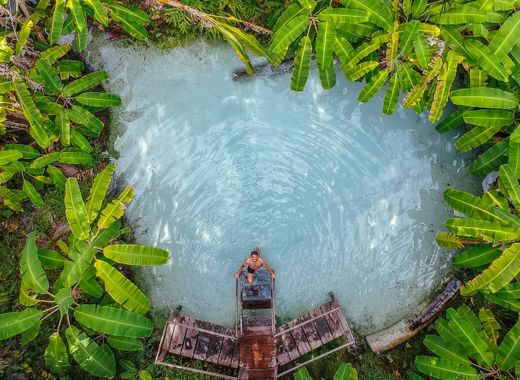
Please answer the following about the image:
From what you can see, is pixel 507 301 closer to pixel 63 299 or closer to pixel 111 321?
pixel 111 321

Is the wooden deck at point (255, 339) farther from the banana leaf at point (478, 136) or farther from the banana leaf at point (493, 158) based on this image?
the banana leaf at point (478, 136)

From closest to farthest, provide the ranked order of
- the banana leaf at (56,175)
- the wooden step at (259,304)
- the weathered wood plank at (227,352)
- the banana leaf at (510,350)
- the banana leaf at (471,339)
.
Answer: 1. the banana leaf at (510,350)
2. the banana leaf at (471,339)
3. the banana leaf at (56,175)
4. the weathered wood plank at (227,352)
5. the wooden step at (259,304)

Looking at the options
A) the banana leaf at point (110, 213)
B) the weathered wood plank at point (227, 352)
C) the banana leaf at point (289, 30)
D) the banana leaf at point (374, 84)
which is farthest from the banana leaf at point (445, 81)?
the weathered wood plank at point (227, 352)

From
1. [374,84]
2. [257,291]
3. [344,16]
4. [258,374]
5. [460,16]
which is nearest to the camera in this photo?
[460,16]

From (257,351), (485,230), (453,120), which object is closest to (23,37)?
(257,351)

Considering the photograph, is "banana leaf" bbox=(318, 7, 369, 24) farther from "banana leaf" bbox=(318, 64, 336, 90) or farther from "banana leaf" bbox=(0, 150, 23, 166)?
"banana leaf" bbox=(0, 150, 23, 166)

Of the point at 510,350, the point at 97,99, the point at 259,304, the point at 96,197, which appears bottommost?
the point at 259,304
